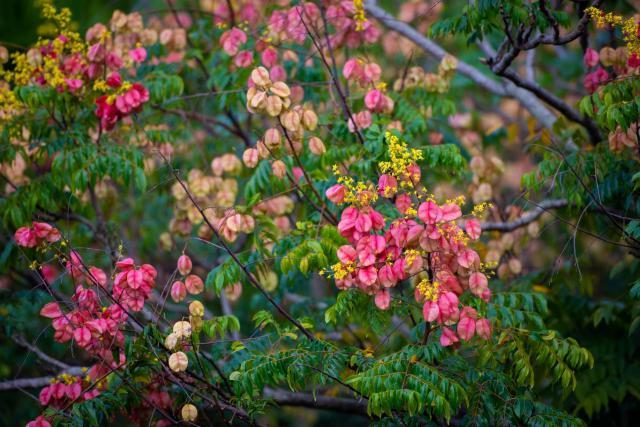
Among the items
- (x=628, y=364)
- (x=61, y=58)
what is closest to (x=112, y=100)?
(x=61, y=58)

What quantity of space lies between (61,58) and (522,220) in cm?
374

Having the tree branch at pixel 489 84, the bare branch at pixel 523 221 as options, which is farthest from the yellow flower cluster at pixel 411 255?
the tree branch at pixel 489 84

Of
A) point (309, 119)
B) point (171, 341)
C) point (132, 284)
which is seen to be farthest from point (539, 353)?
point (132, 284)

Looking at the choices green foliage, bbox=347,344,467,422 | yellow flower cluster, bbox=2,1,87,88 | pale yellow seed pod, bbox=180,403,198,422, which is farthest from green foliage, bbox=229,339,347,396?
yellow flower cluster, bbox=2,1,87,88

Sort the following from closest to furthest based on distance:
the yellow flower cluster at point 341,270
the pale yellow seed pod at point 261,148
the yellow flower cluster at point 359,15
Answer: the yellow flower cluster at point 341,270
the pale yellow seed pod at point 261,148
the yellow flower cluster at point 359,15

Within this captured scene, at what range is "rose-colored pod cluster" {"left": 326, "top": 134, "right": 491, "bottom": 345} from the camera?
379 cm

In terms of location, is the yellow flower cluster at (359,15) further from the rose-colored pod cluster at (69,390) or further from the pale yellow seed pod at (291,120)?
the rose-colored pod cluster at (69,390)

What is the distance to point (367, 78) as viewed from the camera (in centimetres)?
516

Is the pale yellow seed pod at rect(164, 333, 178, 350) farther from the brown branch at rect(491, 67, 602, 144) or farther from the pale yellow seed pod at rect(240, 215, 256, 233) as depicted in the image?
the brown branch at rect(491, 67, 602, 144)

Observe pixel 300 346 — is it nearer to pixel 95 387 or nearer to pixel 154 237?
pixel 95 387

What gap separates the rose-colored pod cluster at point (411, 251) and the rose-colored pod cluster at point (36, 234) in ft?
5.77

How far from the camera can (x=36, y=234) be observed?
4.46 metres

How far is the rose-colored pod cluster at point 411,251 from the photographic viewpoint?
12.4 ft

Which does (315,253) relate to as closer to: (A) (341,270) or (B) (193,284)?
(A) (341,270)
